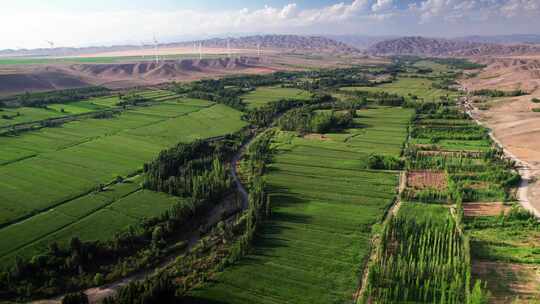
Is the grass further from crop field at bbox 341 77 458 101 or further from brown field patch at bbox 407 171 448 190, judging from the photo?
crop field at bbox 341 77 458 101

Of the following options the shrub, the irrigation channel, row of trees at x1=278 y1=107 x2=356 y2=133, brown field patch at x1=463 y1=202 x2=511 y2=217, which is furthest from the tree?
row of trees at x1=278 y1=107 x2=356 y2=133

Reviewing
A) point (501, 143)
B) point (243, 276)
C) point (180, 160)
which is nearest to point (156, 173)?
point (180, 160)

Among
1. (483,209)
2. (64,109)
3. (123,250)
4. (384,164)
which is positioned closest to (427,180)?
(384,164)

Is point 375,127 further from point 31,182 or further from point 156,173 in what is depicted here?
point 31,182

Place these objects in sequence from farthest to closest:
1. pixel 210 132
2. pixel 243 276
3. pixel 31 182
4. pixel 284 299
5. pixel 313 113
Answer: pixel 313 113 < pixel 210 132 < pixel 31 182 < pixel 243 276 < pixel 284 299

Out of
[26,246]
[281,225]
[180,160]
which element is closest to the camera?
[26,246]

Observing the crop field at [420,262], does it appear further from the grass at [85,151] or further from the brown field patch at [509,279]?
the grass at [85,151]
